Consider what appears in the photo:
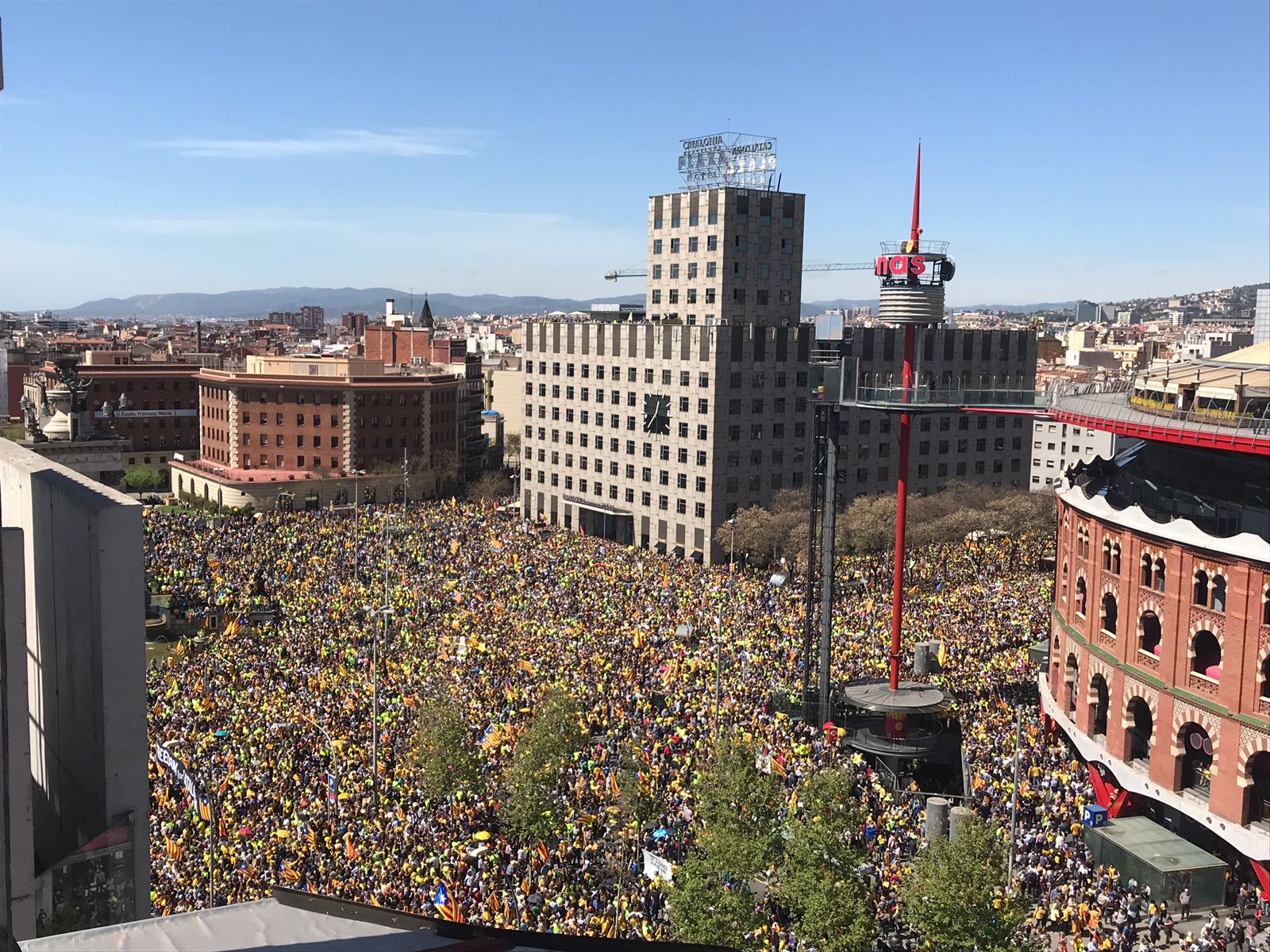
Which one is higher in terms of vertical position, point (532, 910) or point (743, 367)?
point (743, 367)

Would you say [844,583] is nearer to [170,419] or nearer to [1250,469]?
[1250,469]

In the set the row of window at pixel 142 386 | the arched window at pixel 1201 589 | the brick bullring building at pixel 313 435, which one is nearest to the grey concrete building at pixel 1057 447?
the brick bullring building at pixel 313 435

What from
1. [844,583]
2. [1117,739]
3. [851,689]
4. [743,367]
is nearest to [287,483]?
[743,367]

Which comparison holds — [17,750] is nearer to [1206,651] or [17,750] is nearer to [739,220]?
[1206,651]

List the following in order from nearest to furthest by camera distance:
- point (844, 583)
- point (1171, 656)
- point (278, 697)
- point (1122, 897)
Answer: point (1122, 897) < point (1171, 656) < point (278, 697) < point (844, 583)

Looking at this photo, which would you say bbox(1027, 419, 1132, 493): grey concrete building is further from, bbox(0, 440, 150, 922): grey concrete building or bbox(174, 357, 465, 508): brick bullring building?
bbox(0, 440, 150, 922): grey concrete building

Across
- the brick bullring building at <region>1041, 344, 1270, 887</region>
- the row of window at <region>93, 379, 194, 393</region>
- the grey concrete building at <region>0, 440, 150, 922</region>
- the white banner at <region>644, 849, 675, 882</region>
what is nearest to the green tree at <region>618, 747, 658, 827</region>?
the white banner at <region>644, 849, 675, 882</region>
